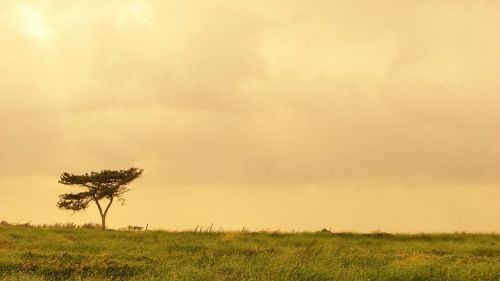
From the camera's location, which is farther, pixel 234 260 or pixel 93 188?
pixel 93 188

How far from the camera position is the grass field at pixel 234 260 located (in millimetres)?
15891

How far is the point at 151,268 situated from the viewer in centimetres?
1709

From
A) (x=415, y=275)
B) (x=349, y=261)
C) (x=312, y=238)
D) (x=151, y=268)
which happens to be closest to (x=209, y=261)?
(x=151, y=268)

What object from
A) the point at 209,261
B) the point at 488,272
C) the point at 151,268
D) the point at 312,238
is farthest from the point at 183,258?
Result: the point at 312,238

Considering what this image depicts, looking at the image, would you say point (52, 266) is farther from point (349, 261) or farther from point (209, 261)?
point (349, 261)

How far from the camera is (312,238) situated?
30.5 metres

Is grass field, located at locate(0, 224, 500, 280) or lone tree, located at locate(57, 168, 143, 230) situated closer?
grass field, located at locate(0, 224, 500, 280)

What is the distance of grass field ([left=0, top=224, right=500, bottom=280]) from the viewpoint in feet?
52.1

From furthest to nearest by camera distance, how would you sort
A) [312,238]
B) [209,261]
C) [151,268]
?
[312,238], [209,261], [151,268]

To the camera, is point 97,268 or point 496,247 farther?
point 496,247

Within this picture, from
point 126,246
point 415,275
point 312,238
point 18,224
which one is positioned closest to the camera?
point 415,275

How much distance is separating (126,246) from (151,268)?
843 cm

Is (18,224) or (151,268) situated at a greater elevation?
(18,224)

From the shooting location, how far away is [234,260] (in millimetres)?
19609
